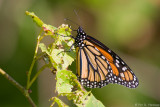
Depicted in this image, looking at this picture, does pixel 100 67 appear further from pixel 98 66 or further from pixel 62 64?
pixel 62 64

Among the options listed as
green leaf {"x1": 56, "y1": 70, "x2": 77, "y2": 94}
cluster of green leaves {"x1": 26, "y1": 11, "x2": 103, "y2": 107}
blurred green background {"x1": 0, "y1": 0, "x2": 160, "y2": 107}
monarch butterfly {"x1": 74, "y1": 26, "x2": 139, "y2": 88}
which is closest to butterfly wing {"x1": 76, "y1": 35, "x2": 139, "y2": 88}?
monarch butterfly {"x1": 74, "y1": 26, "x2": 139, "y2": 88}

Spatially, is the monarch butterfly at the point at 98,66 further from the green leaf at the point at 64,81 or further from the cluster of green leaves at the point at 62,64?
the green leaf at the point at 64,81

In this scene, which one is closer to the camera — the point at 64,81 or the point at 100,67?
the point at 64,81

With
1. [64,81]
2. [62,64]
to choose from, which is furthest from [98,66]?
[64,81]

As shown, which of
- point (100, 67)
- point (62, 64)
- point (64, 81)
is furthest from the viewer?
point (100, 67)

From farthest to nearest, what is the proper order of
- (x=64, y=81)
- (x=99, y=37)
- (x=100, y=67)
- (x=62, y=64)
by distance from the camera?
1. (x=99, y=37)
2. (x=100, y=67)
3. (x=62, y=64)
4. (x=64, y=81)

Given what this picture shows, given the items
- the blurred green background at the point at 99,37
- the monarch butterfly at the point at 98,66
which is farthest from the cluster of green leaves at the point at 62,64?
the blurred green background at the point at 99,37

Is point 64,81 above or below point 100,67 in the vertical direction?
below
